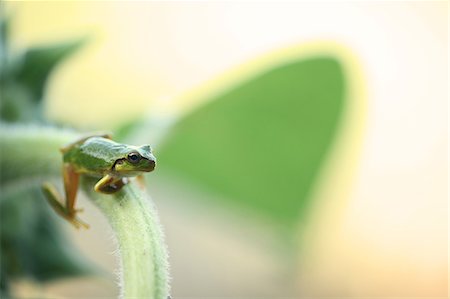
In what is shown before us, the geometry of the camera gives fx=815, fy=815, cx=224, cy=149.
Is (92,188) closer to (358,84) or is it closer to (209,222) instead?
(358,84)

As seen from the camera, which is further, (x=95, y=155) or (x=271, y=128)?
(x=271, y=128)

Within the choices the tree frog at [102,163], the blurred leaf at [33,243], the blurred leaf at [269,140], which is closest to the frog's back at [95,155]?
the tree frog at [102,163]

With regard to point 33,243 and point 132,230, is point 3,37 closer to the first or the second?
point 33,243

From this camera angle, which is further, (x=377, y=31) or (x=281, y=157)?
(x=377, y=31)

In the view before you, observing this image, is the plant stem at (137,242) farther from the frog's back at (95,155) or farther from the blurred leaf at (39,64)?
the blurred leaf at (39,64)

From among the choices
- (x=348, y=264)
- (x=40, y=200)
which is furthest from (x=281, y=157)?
(x=348, y=264)

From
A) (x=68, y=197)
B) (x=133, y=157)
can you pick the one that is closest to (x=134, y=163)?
(x=133, y=157)

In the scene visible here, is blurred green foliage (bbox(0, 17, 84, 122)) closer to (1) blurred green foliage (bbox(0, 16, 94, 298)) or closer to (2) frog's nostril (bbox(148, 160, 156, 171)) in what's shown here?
(1) blurred green foliage (bbox(0, 16, 94, 298))
